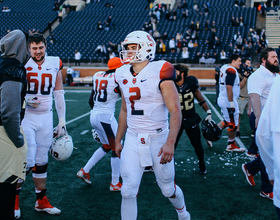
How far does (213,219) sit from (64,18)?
28287mm

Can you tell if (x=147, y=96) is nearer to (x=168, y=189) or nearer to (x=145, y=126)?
(x=145, y=126)

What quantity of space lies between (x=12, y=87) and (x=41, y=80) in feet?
3.57

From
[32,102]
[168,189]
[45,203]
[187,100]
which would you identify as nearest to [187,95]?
[187,100]

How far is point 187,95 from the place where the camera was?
443 cm

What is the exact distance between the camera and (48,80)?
3.40 m

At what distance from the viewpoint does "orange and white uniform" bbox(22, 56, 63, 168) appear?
3.27 meters

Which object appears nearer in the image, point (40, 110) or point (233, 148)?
point (40, 110)

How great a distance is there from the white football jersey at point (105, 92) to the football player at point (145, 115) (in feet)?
4.35

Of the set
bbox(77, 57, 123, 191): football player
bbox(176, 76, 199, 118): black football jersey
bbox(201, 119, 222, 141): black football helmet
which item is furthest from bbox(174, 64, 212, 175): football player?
bbox(77, 57, 123, 191): football player

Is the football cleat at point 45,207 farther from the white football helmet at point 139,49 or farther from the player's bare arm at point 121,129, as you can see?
the white football helmet at point 139,49

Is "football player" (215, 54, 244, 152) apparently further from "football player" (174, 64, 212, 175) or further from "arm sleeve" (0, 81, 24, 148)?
"arm sleeve" (0, 81, 24, 148)

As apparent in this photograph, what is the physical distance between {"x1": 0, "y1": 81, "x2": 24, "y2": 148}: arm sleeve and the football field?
1.47m

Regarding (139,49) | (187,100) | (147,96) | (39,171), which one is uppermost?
(139,49)

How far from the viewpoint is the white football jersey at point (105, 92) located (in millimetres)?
4094
